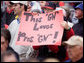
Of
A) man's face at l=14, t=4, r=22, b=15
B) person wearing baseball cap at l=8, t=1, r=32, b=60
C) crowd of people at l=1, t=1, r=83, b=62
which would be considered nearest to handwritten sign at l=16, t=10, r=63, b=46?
crowd of people at l=1, t=1, r=83, b=62

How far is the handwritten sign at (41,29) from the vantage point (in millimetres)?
4102

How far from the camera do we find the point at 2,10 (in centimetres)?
877

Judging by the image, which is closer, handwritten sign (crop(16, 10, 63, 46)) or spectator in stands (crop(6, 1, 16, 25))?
handwritten sign (crop(16, 10, 63, 46))

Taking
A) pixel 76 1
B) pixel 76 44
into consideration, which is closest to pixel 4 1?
pixel 76 1

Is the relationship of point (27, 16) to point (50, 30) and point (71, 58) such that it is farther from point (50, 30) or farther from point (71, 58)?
point (71, 58)

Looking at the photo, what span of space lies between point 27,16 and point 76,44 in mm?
1054

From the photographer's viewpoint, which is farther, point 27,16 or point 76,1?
point 76,1

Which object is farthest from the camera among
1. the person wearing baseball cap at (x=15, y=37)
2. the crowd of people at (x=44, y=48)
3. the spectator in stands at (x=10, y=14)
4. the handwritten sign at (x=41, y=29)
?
the spectator in stands at (x=10, y=14)

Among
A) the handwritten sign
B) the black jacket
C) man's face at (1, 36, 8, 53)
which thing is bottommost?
man's face at (1, 36, 8, 53)

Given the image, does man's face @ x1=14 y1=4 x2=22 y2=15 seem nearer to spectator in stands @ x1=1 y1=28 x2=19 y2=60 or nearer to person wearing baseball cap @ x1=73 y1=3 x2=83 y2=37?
spectator in stands @ x1=1 y1=28 x2=19 y2=60

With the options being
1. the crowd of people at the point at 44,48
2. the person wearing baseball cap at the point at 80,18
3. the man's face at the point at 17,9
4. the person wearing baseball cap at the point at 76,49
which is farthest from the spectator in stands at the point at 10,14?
the person wearing baseball cap at the point at 76,49

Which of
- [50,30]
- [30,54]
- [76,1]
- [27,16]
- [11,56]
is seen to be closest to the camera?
[11,56]

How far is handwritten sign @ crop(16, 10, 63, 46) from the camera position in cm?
410

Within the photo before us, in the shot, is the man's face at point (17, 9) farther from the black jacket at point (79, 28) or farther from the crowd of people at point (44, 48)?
the black jacket at point (79, 28)
